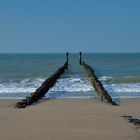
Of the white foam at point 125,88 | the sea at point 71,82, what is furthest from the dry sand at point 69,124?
the white foam at point 125,88

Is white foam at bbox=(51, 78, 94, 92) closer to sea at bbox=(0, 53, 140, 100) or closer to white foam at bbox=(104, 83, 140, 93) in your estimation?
sea at bbox=(0, 53, 140, 100)

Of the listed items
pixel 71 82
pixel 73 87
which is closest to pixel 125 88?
pixel 73 87

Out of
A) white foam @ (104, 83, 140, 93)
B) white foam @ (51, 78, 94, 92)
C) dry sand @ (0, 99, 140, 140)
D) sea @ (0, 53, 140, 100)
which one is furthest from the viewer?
white foam @ (51, 78, 94, 92)

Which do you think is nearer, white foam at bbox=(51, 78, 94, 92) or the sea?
the sea

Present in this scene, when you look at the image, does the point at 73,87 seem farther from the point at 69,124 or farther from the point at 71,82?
the point at 69,124

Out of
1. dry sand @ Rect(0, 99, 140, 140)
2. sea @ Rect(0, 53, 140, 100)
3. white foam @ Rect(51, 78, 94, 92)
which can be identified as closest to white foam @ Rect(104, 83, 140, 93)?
sea @ Rect(0, 53, 140, 100)

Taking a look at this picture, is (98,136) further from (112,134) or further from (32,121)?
(32,121)

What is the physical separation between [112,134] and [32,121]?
2.37m

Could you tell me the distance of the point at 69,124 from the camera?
446 inches

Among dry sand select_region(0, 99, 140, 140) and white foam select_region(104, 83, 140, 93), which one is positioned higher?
dry sand select_region(0, 99, 140, 140)

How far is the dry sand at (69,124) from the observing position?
9.84 meters

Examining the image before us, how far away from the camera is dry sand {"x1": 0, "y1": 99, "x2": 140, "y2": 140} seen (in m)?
9.84

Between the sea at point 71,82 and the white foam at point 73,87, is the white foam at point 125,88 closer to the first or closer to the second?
the sea at point 71,82

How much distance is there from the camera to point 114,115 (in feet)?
42.5
